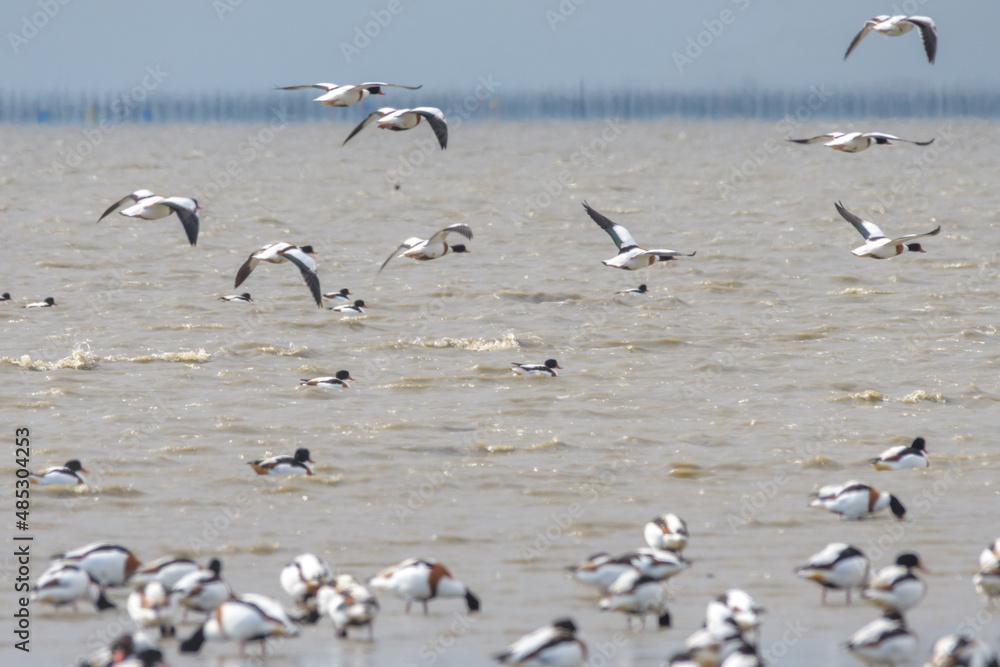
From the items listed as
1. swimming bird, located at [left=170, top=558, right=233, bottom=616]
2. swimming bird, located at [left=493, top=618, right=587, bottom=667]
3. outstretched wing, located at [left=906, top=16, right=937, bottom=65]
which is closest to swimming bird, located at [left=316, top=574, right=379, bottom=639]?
swimming bird, located at [left=170, top=558, right=233, bottom=616]

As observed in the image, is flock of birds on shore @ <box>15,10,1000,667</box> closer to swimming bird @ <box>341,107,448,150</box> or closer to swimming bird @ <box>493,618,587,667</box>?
swimming bird @ <box>493,618,587,667</box>

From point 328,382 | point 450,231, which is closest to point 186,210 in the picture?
point 450,231

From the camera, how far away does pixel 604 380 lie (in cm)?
1933

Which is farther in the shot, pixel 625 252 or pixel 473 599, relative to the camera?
pixel 625 252

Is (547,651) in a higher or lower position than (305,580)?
higher

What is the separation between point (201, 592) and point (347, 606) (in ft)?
3.29

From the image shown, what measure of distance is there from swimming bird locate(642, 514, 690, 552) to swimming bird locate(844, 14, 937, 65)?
692 centimetres

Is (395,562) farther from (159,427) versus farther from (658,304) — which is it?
(658,304)

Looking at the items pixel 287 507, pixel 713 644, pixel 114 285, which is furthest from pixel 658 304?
pixel 713 644

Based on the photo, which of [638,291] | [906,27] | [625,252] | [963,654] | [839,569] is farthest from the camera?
[638,291]

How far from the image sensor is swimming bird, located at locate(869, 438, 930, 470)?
14.0 m

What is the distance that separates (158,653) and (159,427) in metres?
8.88

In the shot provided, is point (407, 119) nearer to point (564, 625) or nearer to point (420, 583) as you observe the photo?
point (420, 583)

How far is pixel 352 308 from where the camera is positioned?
81.4ft
